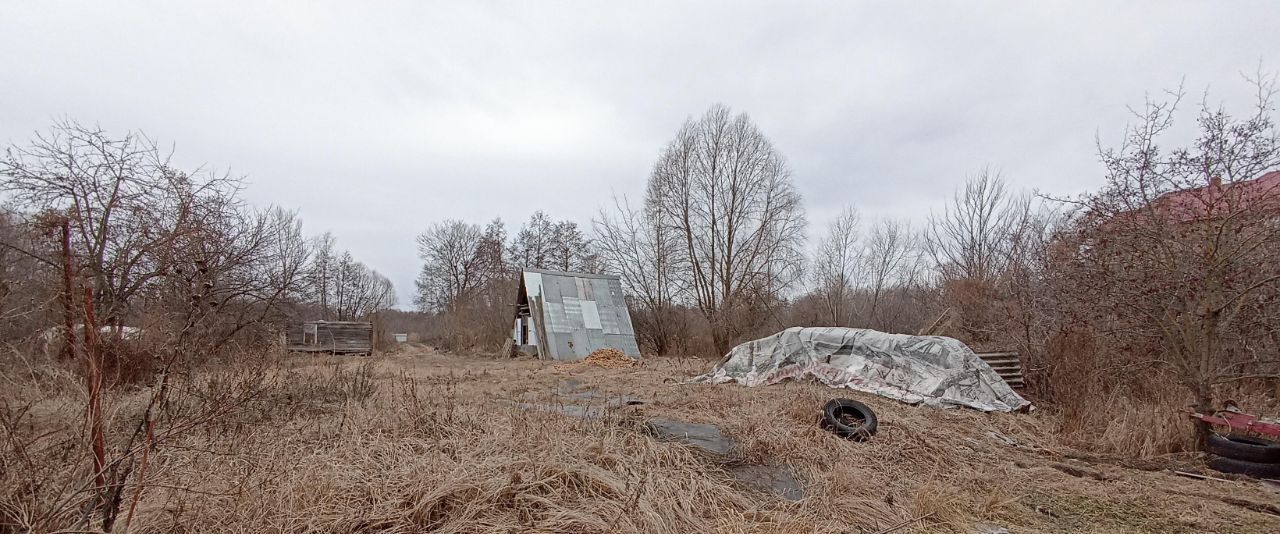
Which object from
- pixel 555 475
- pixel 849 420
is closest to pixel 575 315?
pixel 849 420

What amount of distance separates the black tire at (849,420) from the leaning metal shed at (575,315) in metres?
11.7

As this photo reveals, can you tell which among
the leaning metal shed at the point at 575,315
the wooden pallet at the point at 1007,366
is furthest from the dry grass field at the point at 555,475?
the leaning metal shed at the point at 575,315

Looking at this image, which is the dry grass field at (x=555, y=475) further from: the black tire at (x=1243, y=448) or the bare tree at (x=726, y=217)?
the bare tree at (x=726, y=217)

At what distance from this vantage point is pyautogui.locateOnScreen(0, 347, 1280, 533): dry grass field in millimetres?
3010

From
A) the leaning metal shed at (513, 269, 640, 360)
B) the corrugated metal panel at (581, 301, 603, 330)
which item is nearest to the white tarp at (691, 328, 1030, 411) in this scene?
the leaning metal shed at (513, 269, 640, 360)

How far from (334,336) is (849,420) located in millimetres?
18496

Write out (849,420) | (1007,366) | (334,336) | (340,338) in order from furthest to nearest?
(340,338) < (334,336) < (1007,366) < (849,420)

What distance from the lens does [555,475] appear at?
3664 millimetres

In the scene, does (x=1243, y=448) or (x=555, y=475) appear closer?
(x=555, y=475)

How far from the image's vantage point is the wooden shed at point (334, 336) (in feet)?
63.8

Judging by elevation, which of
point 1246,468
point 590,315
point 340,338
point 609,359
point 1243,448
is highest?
point 590,315

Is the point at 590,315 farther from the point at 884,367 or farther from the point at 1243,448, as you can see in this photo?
the point at 1243,448

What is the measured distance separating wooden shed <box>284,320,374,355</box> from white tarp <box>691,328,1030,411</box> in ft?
47.5

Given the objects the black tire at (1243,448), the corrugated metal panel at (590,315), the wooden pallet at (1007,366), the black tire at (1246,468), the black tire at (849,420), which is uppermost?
the corrugated metal panel at (590,315)
